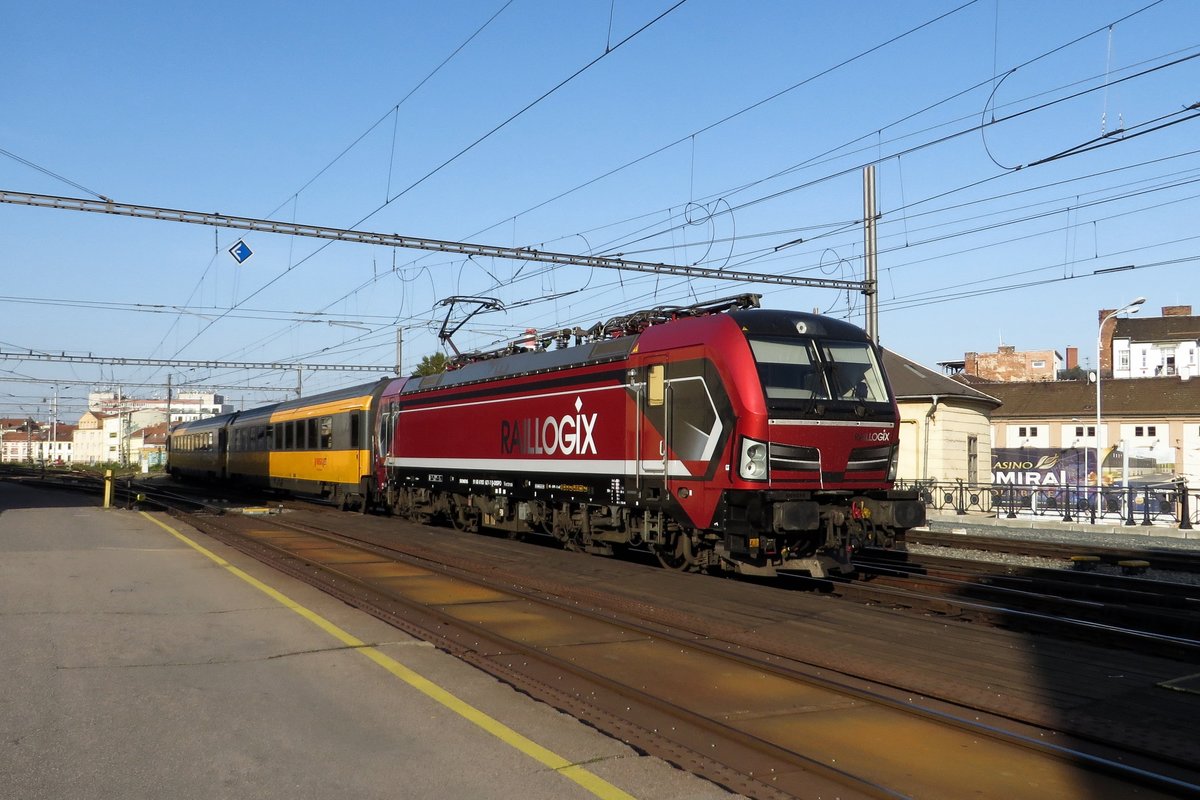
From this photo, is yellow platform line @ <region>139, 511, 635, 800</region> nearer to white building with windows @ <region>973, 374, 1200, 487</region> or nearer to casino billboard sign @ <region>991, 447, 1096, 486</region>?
casino billboard sign @ <region>991, 447, 1096, 486</region>

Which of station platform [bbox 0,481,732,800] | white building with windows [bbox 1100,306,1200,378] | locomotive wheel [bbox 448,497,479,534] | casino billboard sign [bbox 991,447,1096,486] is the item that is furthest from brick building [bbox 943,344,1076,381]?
station platform [bbox 0,481,732,800]

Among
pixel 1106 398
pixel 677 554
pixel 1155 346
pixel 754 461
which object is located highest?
pixel 1155 346

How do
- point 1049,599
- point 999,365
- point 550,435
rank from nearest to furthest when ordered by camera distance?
point 1049,599 → point 550,435 → point 999,365

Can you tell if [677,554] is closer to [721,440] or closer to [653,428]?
[653,428]

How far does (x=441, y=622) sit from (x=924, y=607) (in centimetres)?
547

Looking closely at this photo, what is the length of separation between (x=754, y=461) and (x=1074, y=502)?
1859cm

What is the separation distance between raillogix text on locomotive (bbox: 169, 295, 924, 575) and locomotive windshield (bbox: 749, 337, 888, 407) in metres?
0.02

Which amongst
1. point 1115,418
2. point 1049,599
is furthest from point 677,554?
point 1115,418

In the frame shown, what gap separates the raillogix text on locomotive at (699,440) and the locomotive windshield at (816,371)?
2cm

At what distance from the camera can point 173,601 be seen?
10750mm

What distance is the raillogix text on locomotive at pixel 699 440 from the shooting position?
11883 millimetres

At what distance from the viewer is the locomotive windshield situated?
39.5ft

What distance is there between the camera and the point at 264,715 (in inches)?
246

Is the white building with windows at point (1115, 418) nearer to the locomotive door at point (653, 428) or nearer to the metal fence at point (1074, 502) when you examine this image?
the metal fence at point (1074, 502)
